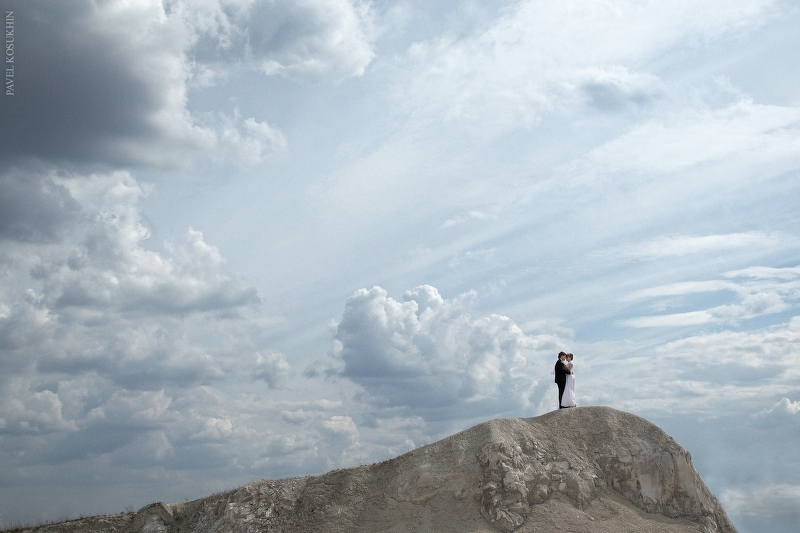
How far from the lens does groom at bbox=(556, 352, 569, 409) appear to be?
25.0 metres

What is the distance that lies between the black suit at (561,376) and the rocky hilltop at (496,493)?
1448 millimetres

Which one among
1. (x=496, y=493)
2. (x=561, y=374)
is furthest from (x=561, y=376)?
(x=496, y=493)

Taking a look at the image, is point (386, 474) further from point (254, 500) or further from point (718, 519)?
point (718, 519)

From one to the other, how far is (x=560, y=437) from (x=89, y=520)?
65.4 ft

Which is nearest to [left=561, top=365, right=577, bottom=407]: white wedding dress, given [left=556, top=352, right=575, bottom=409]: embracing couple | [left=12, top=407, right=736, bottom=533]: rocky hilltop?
[left=556, top=352, right=575, bottom=409]: embracing couple

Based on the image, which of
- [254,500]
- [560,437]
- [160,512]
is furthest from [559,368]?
[160,512]

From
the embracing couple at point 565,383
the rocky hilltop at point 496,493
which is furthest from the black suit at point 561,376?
the rocky hilltop at point 496,493

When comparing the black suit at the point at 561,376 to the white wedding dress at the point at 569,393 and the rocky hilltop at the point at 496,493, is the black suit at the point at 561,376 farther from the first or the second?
the rocky hilltop at the point at 496,493

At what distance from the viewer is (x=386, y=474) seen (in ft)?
76.1

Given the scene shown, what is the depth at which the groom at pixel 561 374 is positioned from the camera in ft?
81.9

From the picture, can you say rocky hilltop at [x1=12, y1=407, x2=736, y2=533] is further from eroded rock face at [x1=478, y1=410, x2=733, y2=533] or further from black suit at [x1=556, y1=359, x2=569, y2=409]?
black suit at [x1=556, y1=359, x2=569, y2=409]

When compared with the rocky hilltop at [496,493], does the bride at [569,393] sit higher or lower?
higher

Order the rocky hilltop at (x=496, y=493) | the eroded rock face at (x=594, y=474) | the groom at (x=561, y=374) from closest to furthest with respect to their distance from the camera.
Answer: the rocky hilltop at (x=496, y=493) < the eroded rock face at (x=594, y=474) < the groom at (x=561, y=374)

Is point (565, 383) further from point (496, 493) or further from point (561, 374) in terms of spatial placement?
point (496, 493)
